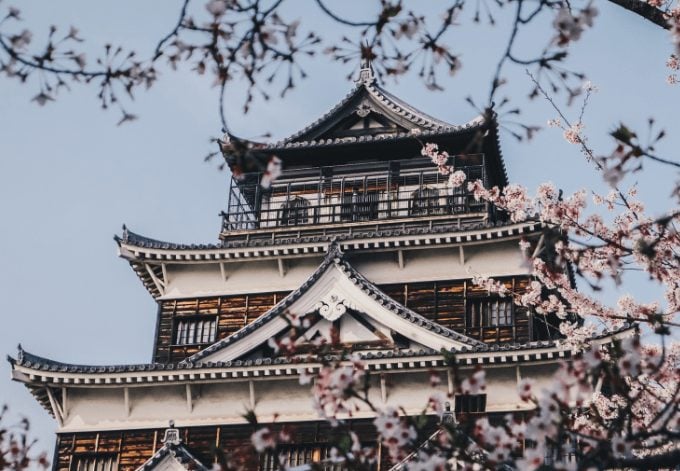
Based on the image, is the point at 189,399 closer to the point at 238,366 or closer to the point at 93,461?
the point at 238,366

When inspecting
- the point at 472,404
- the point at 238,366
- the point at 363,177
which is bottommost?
the point at 472,404

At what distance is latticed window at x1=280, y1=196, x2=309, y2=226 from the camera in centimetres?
2442

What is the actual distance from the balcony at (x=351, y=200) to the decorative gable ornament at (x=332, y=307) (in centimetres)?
246

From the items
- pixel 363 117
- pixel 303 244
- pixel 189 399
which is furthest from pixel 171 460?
pixel 363 117

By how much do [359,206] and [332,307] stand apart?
3.82 m

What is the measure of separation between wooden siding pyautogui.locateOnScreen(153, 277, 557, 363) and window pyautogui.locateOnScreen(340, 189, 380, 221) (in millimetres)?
2439

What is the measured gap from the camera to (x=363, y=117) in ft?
88.0

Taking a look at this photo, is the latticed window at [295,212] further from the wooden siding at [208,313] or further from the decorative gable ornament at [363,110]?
the decorative gable ornament at [363,110]

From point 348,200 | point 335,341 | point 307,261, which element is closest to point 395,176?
point 348,200

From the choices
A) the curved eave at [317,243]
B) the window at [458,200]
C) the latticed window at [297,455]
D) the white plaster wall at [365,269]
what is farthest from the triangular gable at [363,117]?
the latticed window at [297,455]

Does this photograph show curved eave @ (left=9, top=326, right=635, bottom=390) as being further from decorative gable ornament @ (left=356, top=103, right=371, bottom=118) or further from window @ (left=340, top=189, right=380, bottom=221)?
decorative gable ornament @ (left=356, top=103, right=371, bottom=118)

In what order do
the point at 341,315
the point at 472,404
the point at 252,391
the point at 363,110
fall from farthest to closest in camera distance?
→ the point at 363,110 → the point at 341,315 → the point at 252,391 → the point at 472,404

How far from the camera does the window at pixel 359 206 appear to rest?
24.2 meters

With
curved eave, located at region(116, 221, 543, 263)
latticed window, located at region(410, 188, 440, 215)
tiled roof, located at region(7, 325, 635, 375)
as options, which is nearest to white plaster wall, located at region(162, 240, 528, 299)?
curved eave, located at region(116, 221, 543, 263)
